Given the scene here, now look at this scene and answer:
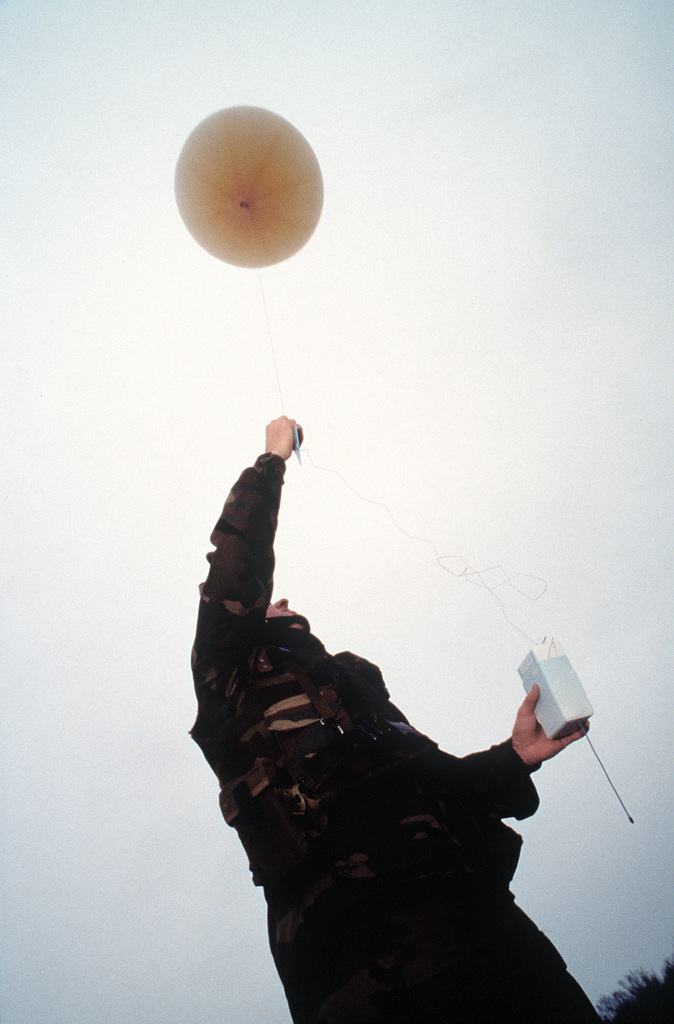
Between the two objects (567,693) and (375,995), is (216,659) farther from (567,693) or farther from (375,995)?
(567,693)

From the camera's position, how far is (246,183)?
2.78 meters

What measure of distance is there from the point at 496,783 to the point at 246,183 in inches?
143

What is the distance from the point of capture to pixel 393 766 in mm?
1609

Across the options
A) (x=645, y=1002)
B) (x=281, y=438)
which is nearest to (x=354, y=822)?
(x=281, y=438)

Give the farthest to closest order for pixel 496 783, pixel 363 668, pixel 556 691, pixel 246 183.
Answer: pixel 246 183 → pixel 363 668 → pixel 496 783 → pixel 556 691

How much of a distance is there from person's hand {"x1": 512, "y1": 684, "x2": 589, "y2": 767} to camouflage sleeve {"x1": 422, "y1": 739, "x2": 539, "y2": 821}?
41mm

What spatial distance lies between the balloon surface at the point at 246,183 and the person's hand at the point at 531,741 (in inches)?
128

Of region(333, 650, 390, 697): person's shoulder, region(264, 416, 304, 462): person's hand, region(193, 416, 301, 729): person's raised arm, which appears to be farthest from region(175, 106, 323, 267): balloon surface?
region(333, 650, 390, 697): person's shoulder

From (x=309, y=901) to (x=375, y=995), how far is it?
11.4 inches

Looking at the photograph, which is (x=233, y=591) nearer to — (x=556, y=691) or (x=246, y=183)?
(x=556, y=691)

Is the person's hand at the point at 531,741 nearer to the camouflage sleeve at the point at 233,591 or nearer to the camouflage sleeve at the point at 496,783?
the camouflage sleeve at the point at 496,783

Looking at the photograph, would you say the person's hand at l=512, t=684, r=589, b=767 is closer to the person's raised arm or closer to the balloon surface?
the person's raised arm

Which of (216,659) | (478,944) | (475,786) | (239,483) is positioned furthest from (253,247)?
(478,944)

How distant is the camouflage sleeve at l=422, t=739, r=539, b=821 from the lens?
5.96ft
